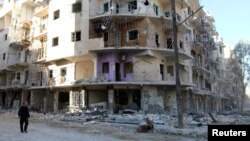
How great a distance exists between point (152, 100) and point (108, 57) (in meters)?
6.58

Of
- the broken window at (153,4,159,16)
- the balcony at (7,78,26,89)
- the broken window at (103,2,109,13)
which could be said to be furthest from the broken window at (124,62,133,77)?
the balcony at (7,78,26,89)

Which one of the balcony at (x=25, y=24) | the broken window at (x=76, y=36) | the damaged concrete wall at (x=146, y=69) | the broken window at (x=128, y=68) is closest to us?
the damaged concrete wall at (x=146, y=69)

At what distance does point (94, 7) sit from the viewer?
33844 millimetres

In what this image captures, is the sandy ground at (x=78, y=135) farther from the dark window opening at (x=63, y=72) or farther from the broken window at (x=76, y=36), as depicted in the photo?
the dark window opening at (x=63, y=72)

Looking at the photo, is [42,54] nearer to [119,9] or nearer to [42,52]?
[42,52]

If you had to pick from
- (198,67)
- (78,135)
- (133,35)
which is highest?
(133,35)

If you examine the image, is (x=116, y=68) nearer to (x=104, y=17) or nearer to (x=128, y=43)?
(x=128, y=43)

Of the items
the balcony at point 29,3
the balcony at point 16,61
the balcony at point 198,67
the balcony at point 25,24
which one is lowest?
the balcony at point 198,67

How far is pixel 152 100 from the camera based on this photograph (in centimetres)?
3045

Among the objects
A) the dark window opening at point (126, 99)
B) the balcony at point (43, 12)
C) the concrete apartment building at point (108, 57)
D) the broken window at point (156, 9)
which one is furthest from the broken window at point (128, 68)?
the balcony at point (43, 12)

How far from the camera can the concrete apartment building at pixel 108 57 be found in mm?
30922

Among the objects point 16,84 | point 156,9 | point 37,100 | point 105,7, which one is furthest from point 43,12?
point 156,9

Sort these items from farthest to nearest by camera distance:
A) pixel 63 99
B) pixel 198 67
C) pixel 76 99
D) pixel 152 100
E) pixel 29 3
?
1. pixel 29 3
2. pixel 198 67
3. pixel 63 99
4. pixel 76 99
5. pixel 152 100

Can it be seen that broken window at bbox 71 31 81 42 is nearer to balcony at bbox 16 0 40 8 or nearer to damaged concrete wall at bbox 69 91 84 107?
damaged concrete wall at bbox 69 91 84 107
